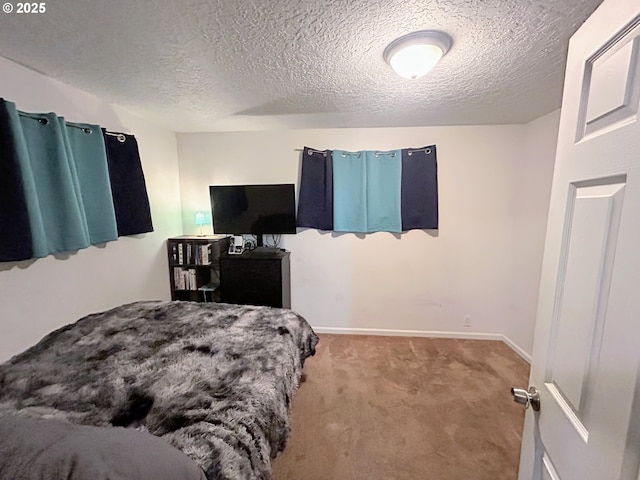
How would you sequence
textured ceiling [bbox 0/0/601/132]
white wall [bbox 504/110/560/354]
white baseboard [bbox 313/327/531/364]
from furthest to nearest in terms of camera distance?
white baseboard [bbox 313/327/531/364], white wall [bbox 504/110/560/354], textured ceiling [bbox 0/0/601/132]

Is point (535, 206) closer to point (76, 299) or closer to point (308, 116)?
point (308, 116)

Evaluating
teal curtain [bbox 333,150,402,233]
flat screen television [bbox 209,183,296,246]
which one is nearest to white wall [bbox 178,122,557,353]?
teal curtain [bbox 333,150,402,233]

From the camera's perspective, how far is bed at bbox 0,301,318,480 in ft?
2.47

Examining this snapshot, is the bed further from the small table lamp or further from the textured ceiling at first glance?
the textured ceiling

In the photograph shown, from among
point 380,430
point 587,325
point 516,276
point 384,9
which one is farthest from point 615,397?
point 516,276

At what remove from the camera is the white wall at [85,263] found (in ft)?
5.74

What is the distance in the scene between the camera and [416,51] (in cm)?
145

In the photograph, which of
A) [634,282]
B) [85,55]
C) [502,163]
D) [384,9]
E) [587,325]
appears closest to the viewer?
[634,282]

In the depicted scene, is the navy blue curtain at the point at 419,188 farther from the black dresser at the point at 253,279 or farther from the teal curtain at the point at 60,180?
the teal curtain at the point at 60,180

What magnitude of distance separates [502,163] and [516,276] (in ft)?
3.94

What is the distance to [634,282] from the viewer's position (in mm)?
517

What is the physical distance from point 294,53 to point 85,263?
7.07 feet

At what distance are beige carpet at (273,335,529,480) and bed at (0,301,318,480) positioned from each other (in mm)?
512

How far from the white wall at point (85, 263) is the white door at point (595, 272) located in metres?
2.66
